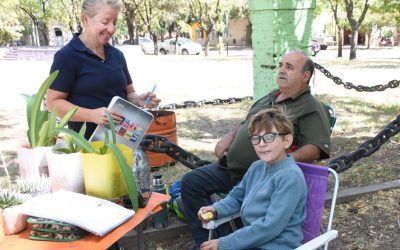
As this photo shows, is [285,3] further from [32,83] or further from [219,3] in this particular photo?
[219,3]

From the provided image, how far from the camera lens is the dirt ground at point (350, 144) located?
12.5 feet

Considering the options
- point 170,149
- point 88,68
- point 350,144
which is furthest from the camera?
point 350,144

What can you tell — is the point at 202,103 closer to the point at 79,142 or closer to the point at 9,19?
the point at 79,142

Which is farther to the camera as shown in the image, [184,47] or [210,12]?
[210,12]

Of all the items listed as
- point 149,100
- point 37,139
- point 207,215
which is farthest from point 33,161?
point 149,100

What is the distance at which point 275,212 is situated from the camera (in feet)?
7.77

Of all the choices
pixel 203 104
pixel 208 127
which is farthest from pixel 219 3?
pixel 208 127

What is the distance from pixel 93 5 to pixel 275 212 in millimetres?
1554

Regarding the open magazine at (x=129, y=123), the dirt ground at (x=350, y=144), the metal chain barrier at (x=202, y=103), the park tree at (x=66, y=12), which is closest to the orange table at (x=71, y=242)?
the open magazine at (x=129, y=123)

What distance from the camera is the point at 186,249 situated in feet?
12.0

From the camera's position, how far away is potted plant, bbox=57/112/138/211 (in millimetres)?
2035

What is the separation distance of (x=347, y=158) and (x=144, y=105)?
1.69 metres

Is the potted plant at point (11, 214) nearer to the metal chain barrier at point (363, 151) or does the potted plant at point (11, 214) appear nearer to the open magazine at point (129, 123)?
the open magazine at point (129, 123)

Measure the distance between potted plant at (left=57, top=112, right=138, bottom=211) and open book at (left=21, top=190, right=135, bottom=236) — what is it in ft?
0.26
